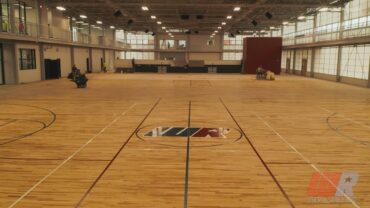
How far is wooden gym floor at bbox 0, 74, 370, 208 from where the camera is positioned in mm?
5426

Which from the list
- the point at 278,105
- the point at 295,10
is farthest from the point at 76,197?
the point at 295,10

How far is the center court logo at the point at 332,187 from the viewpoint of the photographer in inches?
212

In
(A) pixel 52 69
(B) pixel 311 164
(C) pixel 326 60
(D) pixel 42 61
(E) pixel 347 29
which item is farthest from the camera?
(C) pixel 326 60

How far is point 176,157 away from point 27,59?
954 inches

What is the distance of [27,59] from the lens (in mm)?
27609

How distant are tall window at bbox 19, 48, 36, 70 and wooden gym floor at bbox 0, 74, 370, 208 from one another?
14092 millimetres

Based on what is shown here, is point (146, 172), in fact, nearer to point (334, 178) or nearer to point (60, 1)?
point (334, 178)

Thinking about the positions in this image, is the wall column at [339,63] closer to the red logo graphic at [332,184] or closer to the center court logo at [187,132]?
the center court logo at [187,132]

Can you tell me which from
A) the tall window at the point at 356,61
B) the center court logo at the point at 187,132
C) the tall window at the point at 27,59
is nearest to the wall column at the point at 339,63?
the tall window at the point at 356,61

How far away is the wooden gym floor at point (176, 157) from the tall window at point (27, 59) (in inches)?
555

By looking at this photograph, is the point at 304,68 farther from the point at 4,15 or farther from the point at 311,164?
the point at 311,164

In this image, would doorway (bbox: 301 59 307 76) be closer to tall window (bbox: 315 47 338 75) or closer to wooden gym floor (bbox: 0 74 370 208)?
tall window (bbox: 315 47 338 75)

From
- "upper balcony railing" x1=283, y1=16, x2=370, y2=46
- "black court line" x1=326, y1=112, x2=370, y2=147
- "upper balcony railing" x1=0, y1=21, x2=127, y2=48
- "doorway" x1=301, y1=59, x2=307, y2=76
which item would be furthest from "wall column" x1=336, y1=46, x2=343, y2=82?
"upper balcony railing" x1=0, y1=21, x2=127, y2=48

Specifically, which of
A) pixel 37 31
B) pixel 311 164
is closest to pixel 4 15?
pixel 37 31
